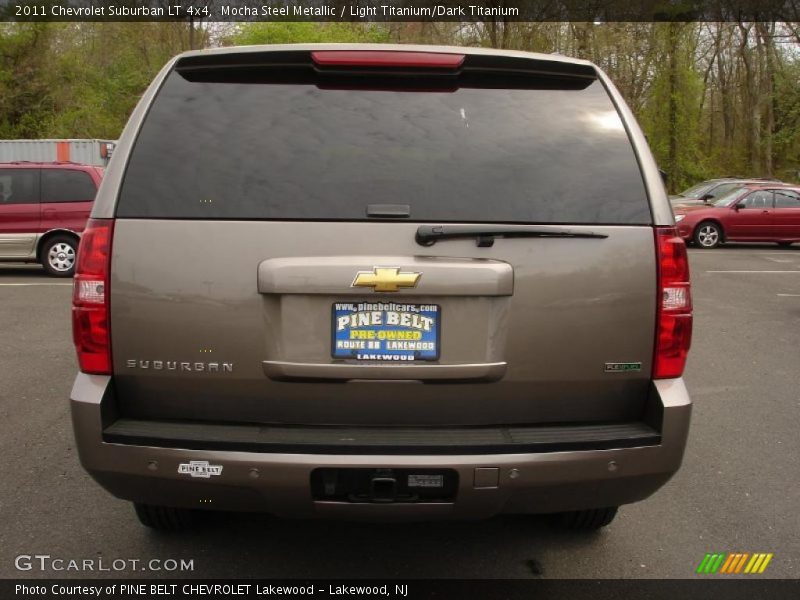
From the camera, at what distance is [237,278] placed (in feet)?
8.33

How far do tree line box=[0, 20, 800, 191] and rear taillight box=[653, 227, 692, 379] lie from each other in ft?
110

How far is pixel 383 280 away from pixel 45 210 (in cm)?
1165

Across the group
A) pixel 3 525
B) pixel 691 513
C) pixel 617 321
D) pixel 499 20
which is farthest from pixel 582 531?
pixel 499 20

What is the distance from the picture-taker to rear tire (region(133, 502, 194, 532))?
10.8 ft

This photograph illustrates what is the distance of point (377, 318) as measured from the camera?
8.34 feet

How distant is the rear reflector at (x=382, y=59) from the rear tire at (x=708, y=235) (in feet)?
54.2

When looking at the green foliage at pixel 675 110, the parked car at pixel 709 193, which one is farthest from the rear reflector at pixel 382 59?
the green foliage at pixel 675 110

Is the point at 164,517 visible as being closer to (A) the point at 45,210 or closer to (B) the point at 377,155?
(B) the point at 377,155

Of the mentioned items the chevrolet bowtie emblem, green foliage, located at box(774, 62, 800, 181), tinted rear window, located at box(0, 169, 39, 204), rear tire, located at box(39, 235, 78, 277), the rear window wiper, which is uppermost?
green foliage, located at box(774, 62, 800, 181)

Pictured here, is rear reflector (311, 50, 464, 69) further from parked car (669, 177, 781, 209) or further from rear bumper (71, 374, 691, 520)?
parked car (669, 177, 781, 209)

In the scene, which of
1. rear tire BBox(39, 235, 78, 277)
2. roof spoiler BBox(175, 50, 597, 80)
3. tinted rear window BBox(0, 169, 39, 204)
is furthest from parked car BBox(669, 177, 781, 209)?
roof spoiler BBox(175, 50, 597, 80)

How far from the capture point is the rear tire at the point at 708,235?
17.9 m

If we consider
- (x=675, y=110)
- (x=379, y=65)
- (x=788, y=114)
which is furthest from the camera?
(x=788, y=114)

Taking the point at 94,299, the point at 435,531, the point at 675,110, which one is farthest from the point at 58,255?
the point at 675,110
